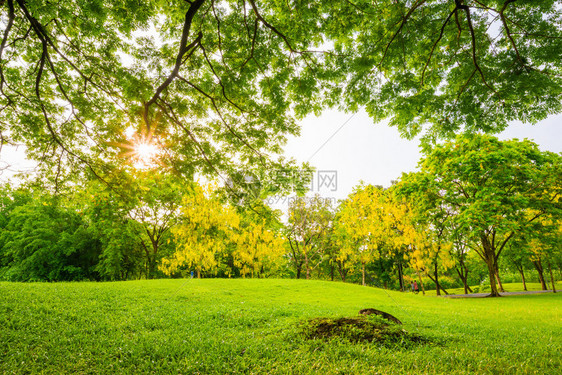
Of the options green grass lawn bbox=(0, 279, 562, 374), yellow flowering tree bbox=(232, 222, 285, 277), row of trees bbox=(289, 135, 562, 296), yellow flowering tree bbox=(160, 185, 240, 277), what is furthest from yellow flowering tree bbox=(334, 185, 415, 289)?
green grass lawn bbox=(0, 279, 562, 374)

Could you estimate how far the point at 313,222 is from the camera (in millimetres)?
27656

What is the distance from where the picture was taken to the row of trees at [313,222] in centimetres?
770

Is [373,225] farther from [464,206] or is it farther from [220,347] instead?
[220,347]

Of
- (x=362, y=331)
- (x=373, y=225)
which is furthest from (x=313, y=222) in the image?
(x=362, y=331)

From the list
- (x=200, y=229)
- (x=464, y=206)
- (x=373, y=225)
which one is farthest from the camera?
(x=373, y=225)

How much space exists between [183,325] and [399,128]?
7.76m

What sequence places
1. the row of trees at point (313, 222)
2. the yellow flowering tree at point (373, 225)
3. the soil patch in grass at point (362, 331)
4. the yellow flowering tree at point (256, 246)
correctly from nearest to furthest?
the soil patch in grass at point (362, 331)
the row of trees at point (313, 222)
the yellow flowering tree at point (373, 225)
the yellow flowering tree at point (256, 246)

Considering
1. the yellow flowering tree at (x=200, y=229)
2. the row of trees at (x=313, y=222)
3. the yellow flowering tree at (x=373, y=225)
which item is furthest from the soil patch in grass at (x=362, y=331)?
the yellow flowering tree at (x=373, y=225)

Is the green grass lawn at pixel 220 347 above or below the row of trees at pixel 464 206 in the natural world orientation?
below

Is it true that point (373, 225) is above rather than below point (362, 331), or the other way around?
above

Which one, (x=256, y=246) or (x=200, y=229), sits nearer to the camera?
(x=200, y=229)

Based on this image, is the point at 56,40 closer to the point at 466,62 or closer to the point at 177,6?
the point at 177,6

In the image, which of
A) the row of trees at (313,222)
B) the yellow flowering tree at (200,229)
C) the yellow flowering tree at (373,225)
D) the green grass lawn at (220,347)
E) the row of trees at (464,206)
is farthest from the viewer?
the yellow flowering tree at (373,225)

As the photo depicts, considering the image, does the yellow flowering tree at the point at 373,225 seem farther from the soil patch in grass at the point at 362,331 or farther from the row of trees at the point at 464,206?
the soil patch in grass at the point at 362,331
